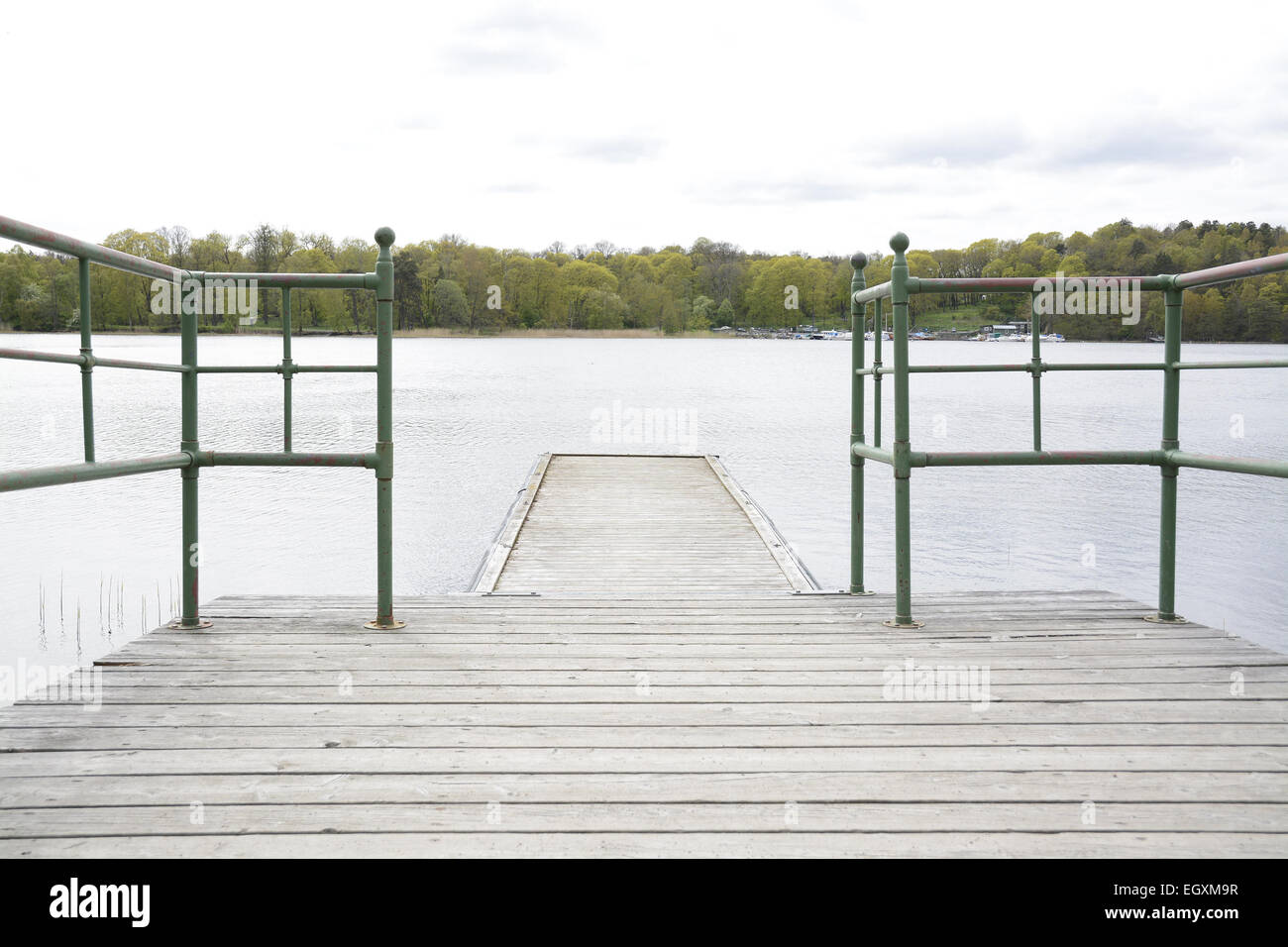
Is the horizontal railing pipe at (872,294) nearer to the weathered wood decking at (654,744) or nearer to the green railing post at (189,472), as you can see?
the weathered wood decking at (654,744)

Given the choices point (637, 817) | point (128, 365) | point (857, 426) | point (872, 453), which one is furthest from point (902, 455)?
point (128, 365)

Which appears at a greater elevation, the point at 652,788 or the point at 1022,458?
the point at 1022,458

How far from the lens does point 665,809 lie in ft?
6.17

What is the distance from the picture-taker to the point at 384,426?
3.31 meters

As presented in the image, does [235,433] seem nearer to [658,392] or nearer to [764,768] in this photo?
[658,392]

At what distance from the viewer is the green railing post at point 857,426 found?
3932mm

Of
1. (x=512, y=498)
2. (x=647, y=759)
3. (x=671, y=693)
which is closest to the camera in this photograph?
(x=647, y=759)

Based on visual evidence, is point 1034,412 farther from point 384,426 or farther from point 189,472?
point 189,472

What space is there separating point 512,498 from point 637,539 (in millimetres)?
6871

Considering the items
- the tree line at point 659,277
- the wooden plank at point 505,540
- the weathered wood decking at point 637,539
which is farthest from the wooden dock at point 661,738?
the tree line at point 659,277

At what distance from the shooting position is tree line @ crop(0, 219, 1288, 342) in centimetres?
3653

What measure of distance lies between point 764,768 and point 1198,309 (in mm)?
54159

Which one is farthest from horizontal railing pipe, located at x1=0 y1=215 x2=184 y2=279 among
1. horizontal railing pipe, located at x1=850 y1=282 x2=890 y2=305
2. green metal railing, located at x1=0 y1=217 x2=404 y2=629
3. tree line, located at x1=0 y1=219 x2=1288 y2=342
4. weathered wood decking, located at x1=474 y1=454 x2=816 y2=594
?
tree line, located at x1=0 y1=219 x2=1288 y2=342
